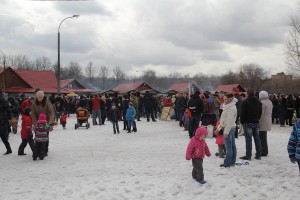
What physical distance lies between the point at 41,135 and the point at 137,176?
11.9 feet

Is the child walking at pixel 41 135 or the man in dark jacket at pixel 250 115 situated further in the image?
the child walking at pixel 41 135

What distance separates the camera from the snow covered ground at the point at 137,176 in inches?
283

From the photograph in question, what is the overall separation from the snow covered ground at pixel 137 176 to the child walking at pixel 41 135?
29 centimetres

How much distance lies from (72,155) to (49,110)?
59.3 inches

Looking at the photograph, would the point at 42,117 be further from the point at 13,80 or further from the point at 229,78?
the point at 229,78

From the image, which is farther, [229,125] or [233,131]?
[233,131]

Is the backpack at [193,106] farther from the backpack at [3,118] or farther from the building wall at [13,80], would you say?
the building wall at [13,80]

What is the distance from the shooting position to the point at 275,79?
10725 centimetres

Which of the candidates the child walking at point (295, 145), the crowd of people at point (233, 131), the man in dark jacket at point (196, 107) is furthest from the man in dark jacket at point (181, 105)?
the child walking at point (295, 145)

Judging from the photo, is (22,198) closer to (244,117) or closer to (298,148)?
(298,148)

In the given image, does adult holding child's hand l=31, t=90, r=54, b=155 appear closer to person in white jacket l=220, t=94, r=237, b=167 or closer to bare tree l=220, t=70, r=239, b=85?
person in white jacket l=220, t=94, r=237, b=167

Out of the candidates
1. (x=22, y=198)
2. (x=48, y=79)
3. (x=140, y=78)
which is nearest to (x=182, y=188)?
(x=22, y=198)

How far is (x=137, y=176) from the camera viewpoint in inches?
330

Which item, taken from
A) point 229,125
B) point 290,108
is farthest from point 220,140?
point 290,108
